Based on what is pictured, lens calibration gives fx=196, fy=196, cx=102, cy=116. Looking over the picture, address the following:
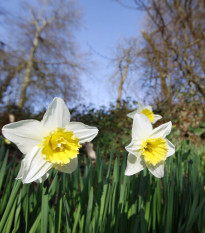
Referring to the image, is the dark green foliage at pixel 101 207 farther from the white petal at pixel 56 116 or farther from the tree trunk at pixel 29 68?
the tree trunk at pixel 29 68

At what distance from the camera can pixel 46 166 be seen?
2.30 feet

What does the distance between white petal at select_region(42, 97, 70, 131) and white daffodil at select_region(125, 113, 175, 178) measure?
287 mm

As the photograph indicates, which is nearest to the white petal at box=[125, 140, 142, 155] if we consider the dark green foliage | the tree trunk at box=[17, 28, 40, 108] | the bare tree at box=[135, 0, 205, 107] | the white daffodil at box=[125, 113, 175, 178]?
the white daffodil at box=[125, 113, 175, 178]

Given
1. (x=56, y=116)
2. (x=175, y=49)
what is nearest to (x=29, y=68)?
(x=175, y=49)

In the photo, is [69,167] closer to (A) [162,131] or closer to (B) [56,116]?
(B) [56,116]

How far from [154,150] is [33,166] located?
19.5 inches

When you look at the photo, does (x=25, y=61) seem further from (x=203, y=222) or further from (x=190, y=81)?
(x=203, y=222)

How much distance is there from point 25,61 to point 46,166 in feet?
39.7

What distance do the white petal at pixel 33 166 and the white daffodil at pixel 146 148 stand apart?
0.33 metres

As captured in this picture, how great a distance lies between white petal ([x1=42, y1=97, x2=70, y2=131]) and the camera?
0.72 m

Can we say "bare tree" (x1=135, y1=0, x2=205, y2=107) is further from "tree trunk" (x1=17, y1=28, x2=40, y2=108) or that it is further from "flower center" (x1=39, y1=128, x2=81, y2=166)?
"tree trunk" (x1=17, y1=28, x2=40, y2=108)

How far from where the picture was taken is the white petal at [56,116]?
720 mm

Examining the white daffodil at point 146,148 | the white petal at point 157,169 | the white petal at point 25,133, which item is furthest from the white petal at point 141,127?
the white petal at point 25,133

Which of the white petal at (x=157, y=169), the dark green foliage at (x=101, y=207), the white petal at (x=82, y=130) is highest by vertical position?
the white petal at (x=82, y=130)
